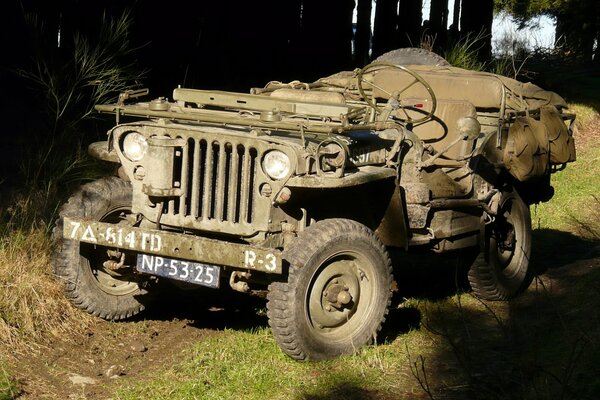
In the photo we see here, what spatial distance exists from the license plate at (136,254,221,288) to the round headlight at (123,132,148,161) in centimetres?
64

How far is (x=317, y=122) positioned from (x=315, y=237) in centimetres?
99

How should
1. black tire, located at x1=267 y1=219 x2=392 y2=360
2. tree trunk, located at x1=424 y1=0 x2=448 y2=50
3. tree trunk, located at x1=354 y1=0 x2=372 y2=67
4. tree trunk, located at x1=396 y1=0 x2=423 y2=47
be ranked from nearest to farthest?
black tire, located at x1=267 y1=219 x2=392 y2=360, tree trunk, located at x1=354 y1=0 x2=372 y2=67, tree trunk, located at x1=396 y1=0 x2=423 y2=47, tree trunk, located at x1=424 y1=0 x2=448 y2=50

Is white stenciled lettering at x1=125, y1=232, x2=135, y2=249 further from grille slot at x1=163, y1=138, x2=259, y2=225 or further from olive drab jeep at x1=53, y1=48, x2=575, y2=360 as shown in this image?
grille slot at x1=163, y1=138, x2=259, y2=225

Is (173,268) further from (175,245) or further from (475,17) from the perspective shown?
(475,17)

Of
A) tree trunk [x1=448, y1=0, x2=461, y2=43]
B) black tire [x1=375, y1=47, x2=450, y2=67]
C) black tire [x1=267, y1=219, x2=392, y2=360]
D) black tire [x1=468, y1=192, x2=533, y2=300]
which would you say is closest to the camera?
black tire [x1=267, y1=219, x2=392, y2=360]

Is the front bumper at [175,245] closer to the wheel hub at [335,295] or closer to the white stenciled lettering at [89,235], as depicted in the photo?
the white stenciled lettering at [89,235]

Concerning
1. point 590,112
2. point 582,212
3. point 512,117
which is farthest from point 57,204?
point 590,112

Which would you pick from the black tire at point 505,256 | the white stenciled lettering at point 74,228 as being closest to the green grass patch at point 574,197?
the black tire at point 505,256

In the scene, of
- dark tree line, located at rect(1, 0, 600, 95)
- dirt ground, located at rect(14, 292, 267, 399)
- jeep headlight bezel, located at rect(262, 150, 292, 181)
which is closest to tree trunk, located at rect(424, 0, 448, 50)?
dark tree line, located at rect(1, 0, 600, 95)

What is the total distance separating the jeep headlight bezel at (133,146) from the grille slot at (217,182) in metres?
0.32

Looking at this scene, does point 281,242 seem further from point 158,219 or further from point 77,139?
point 77,139

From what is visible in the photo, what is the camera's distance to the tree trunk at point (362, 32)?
16.8 m

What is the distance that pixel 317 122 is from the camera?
23.4 feet

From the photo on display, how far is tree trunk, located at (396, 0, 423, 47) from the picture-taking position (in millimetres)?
17797
